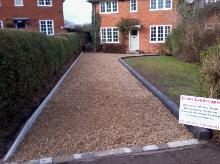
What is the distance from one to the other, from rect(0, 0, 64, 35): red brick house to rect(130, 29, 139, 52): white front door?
31.0 ft

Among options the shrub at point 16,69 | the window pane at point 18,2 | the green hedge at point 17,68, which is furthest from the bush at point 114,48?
the shrub at point 16,69

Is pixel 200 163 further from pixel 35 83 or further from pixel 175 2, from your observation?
pixel 175 2

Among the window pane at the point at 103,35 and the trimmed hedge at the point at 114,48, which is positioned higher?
the window pane at the point at 103,35

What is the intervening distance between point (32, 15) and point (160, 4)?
49.4 ft

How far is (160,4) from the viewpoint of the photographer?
1026 inches

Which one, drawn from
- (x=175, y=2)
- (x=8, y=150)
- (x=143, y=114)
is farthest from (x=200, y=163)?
(x=175, y=2)

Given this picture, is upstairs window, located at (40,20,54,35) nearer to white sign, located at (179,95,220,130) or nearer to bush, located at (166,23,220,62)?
bush, located at (166,23,220,62)

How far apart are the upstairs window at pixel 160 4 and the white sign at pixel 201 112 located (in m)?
22.6

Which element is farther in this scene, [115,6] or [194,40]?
[115,6]

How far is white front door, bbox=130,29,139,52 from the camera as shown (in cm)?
2766

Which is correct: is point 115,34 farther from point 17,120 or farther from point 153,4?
point 17,120

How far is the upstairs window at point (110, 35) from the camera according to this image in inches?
1115

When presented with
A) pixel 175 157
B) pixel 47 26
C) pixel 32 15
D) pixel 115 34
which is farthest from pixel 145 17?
pixel 175 157

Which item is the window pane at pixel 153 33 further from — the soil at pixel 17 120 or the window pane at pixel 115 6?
the soil at pixel 17 120
